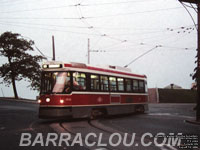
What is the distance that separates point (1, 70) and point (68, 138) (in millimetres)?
38745

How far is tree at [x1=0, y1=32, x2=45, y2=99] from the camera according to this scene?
1742 inches

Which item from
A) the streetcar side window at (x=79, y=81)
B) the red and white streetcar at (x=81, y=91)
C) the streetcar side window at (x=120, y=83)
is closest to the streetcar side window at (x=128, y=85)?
the red and white streetcar at (x=81, y=91)

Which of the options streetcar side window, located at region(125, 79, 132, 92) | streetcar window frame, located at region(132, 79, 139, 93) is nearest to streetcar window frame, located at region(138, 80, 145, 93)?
streetcar window frame, located at region(132, 79, 139, 93)

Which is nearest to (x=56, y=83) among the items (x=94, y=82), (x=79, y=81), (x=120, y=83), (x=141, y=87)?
(x=79, y=81)

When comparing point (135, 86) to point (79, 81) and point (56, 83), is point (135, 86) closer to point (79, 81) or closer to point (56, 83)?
point (79, 81)

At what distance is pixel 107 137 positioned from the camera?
894 centimetres

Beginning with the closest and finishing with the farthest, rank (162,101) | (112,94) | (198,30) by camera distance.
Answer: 1. (198,30)
2. (112,94)
3. (162,101)

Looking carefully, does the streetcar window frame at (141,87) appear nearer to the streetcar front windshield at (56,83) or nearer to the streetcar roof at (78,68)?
the streetcar roof at (78,68)

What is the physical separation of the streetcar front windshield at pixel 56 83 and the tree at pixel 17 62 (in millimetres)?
31917

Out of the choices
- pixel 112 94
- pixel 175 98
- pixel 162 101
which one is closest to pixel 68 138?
pixel 112 94

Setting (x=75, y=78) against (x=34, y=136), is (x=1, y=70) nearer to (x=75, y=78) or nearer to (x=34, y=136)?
(x=75, y=78)

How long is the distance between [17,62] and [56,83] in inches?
1329

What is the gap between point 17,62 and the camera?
44719 mm

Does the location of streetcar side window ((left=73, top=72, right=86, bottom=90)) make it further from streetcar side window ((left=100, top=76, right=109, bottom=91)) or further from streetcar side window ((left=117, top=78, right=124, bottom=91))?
streetcar side window ((left=117, top=78, right=124, bottom=91))
